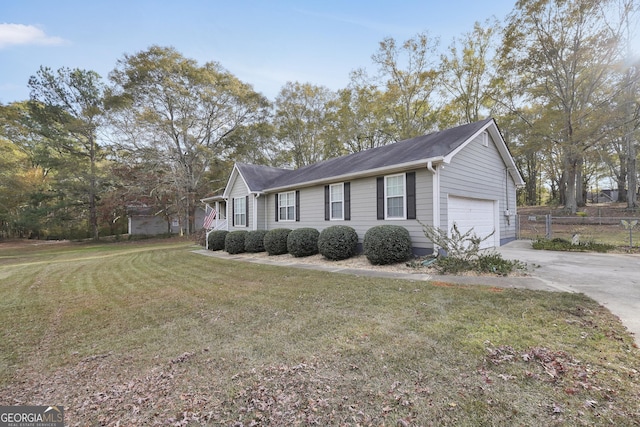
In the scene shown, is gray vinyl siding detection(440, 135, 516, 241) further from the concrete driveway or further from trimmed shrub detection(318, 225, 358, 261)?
trimmed shrub detection(318, 225, 358, 261)

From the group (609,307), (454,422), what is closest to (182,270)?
(454,422)

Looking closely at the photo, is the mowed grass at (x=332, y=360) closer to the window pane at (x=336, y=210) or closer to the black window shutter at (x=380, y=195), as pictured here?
the black window shutter at (x=380, y=195)

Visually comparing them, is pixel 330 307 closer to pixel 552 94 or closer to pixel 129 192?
pixel 552 94

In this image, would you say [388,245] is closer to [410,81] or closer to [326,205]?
[326,205]

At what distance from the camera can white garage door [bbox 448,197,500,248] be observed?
9.23m

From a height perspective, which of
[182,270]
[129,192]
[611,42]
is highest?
[611,42]

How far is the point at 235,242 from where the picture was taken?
13.2m

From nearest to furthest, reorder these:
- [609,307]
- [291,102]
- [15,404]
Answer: [15,404] → [609,307] → [291,102]

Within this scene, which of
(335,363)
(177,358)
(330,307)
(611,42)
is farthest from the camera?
(611,42)

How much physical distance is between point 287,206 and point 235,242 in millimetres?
2993

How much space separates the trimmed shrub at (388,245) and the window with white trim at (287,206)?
18.1 ft

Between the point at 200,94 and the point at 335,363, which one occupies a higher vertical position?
the point at 200,94

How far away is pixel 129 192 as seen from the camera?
24422mm

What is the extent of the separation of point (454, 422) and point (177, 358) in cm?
281
